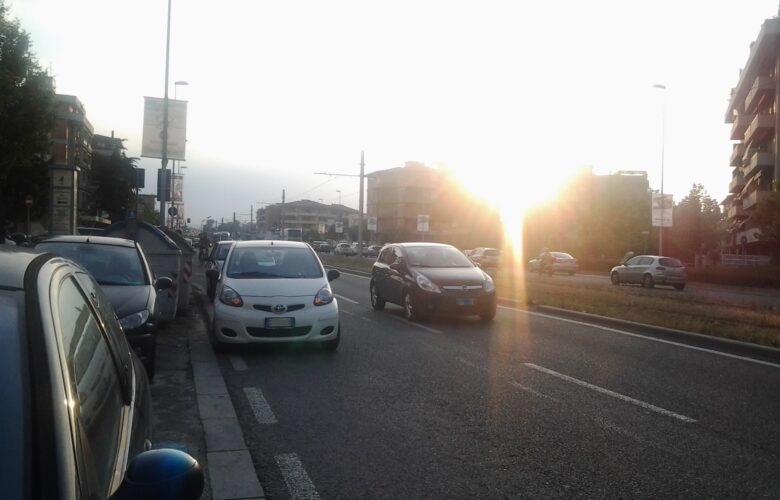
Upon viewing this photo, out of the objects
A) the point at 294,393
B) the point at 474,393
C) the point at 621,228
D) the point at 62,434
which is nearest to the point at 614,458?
the point at 474,393

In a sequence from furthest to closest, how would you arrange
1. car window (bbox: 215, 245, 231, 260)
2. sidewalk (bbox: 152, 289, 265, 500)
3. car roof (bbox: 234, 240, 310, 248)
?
car window (bbox: 215, 245, 231, 260), car roof (bbox: 234, 240, 310, 248), sidewalk (bbox: 152, 289, 265, 500)

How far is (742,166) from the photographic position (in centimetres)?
6350

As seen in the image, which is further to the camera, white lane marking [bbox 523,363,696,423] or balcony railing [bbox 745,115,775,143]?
balcony railing [bbox 745,115,775,143]

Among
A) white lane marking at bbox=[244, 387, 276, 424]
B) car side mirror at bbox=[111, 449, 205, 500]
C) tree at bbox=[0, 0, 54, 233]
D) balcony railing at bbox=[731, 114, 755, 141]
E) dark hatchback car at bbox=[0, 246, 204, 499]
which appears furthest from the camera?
balcony railing at bbox=[731, 114, 755, 141]

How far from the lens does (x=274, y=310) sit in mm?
10289

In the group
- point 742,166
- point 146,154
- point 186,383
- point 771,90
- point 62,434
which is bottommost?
point 186,383

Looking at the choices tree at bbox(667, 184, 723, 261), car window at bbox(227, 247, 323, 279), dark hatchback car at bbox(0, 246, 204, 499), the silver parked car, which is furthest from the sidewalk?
tree at bbox(667, 184, 723, 261)

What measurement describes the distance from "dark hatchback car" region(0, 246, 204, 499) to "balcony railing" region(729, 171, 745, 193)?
7054 centimetres

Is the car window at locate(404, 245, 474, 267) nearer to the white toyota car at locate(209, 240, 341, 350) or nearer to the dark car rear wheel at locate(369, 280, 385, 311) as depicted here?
the dark car rear wheel at locate(369, 280, 385, 311)

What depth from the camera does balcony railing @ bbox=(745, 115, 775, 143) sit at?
52.9 metres

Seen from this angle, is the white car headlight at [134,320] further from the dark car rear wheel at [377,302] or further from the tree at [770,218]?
the tree at [770,218]

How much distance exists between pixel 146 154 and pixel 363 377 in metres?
15.3

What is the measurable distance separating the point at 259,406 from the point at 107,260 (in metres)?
3.69

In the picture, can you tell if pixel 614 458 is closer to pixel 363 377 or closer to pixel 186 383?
pixel 363 377
